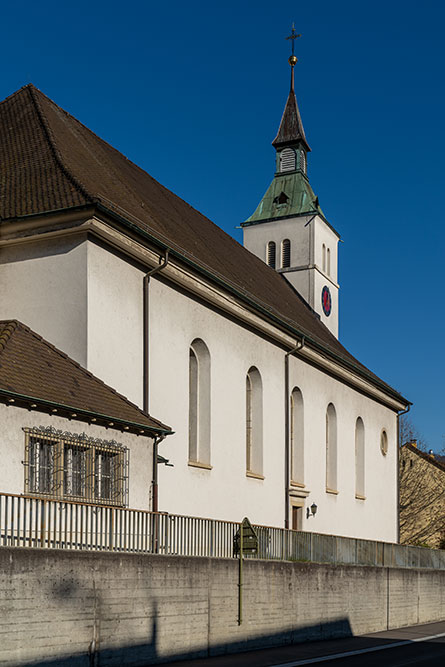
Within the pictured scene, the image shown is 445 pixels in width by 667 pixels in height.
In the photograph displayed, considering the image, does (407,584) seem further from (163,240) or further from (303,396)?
(163,240)

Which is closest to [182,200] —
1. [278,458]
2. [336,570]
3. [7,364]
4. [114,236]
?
[278,458]

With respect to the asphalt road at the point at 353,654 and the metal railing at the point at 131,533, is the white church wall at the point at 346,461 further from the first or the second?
the asphalt road at the point at 353,654

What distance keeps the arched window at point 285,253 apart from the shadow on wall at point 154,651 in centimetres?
2364

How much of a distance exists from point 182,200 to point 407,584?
52.4ft

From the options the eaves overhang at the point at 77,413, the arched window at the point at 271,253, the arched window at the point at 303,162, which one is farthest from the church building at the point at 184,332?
the arched window at the point at 303,162

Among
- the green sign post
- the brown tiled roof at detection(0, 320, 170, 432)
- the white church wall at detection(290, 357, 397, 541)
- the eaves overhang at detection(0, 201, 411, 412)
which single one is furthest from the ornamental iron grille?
the white church wall at detection(290, 357, 397, 541)

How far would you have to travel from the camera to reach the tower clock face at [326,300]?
4200cm

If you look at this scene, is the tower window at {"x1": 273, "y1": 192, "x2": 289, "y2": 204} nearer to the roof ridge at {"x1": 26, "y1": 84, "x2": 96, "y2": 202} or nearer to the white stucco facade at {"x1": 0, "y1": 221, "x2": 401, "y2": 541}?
the white stucco facade at {"x1": 0, "y1": 221, "x2": 401, "y2": 541}

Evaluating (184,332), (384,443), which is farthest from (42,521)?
(384,443)

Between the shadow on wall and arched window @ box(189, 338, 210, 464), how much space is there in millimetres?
5398

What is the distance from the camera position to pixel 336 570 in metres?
22.0

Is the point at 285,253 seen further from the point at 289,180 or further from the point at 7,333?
the point at 7,333

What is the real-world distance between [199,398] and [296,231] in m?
20.3

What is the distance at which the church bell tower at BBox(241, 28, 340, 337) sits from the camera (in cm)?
4169
